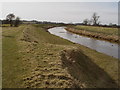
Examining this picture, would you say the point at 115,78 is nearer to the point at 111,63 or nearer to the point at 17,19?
the point at 111,63

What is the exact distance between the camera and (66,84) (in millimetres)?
11508

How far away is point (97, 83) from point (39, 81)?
6456 mm

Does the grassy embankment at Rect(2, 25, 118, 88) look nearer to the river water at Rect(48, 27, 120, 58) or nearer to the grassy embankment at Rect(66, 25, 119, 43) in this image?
the river water at Rect(48, 27, 120, 58)

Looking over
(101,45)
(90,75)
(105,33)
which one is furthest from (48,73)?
(105,33)

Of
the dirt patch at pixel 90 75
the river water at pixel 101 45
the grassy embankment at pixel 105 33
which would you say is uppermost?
the grassy embankment at pixel 105 33

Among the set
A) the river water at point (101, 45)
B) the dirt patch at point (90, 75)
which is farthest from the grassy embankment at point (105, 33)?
the dirt patch at point (90, 75)

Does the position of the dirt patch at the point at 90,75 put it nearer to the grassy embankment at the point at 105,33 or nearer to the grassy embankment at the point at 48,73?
the grassy embankment at the point at 48,73

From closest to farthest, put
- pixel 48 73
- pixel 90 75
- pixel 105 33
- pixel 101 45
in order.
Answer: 1. pixel 48 73
2. pixel 90 75
3. pixel 101 45
4. pixel 105 33

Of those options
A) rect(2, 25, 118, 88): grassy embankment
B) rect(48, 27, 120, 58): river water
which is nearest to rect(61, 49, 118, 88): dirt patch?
rect(2, 25, 118, 88): grassy embankment

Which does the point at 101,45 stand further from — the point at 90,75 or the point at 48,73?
the point at 48,73

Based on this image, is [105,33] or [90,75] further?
[105,33]

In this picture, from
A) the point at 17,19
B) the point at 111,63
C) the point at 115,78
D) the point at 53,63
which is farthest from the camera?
the point at 17,19

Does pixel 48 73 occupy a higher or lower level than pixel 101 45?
lower

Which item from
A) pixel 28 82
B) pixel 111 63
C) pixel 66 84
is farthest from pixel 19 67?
pixel 111 63
